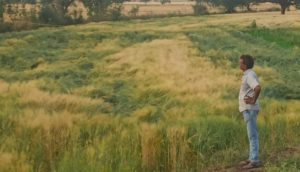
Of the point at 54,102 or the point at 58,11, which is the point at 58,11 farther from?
the point at 54,102

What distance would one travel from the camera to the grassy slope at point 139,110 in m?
9.57

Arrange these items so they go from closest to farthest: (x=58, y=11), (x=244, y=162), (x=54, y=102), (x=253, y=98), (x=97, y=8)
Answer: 1. (x=253, y=98)
2. (x=244, y=162)
3. (x=54, y=102)
4. (x=58, y=11)
5. (x=97, y=8)

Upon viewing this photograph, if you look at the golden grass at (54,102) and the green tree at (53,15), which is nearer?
the golden grass at (54,102)

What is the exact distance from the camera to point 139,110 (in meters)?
14.9

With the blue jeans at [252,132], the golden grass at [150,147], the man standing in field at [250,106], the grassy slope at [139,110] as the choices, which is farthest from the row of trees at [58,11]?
the blue jeans at [252,132]

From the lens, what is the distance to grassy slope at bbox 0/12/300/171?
31.4 feet

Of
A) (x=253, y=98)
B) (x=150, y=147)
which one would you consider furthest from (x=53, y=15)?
(x=253, y=98)

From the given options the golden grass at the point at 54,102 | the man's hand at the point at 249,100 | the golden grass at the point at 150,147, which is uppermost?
the man's hand at the point at 249,100

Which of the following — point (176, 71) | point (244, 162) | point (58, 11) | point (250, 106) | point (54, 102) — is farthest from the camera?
point (58, 11)

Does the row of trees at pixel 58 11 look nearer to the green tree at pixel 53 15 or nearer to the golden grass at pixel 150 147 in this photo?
the green tree at pixel 53 15

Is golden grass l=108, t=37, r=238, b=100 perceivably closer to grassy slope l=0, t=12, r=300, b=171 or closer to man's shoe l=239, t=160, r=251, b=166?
grassy slope l=0, t=12, r=300, b=171

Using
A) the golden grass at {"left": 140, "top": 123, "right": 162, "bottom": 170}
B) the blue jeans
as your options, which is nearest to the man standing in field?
the blue jeans

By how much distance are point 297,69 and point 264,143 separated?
1427 cm

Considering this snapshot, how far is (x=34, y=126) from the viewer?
1059cm
